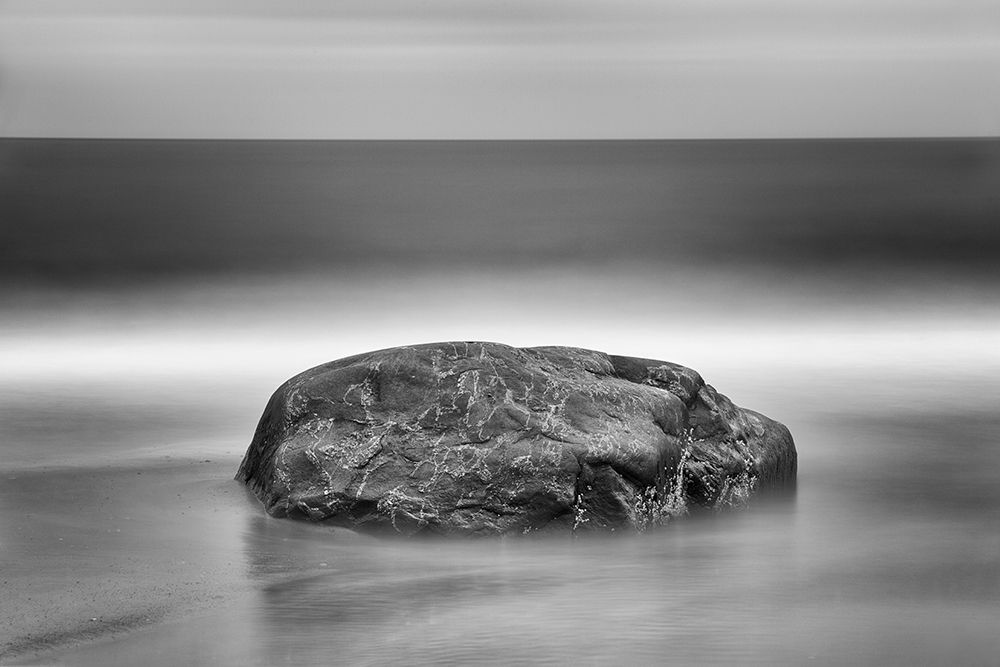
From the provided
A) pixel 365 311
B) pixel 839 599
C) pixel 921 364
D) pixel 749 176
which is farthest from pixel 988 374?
pixel 839 599

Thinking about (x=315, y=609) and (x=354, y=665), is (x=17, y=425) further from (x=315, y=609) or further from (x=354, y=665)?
(x=354, y=665)

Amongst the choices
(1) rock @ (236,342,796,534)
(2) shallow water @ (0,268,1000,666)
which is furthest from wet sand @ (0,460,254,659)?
(1) rock @ (236,342,796,534)

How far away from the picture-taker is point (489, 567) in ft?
11.8

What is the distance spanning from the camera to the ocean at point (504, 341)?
10.3 feet

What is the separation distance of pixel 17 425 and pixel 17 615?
3.02 m

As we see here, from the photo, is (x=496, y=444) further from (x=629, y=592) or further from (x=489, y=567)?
(x=629, y=592)

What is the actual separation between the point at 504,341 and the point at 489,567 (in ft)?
19.7

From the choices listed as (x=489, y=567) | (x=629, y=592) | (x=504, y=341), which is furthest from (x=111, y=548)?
(x=504, y=341)

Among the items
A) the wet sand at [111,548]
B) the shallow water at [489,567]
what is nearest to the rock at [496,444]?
the shallow water at [489,567]

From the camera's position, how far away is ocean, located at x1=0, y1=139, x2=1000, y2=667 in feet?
10.3

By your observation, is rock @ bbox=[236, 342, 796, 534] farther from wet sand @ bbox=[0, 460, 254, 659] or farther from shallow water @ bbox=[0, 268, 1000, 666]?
wet sand @ bbox=[0, 460, 254, 659]

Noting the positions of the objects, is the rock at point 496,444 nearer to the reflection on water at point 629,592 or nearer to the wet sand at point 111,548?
the reflection on water at point 629,592

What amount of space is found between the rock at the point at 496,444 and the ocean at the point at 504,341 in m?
0.12

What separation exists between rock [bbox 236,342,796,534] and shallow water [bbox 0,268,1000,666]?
104 mm
